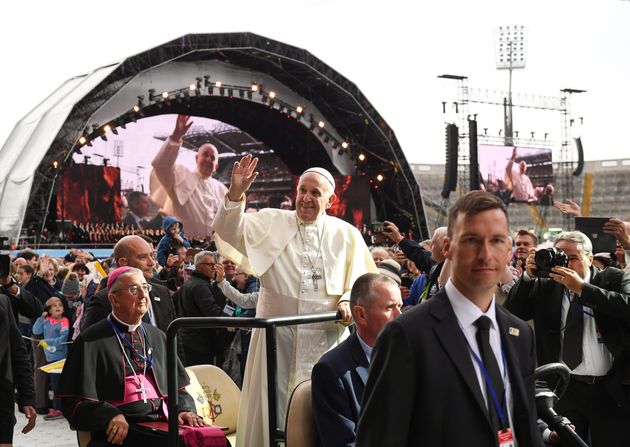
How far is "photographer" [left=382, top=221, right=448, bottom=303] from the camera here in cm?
650

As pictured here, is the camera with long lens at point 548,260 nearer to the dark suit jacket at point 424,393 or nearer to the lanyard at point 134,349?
the lanyard at point 134,349

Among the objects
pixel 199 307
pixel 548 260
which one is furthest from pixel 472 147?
pixel 548 260

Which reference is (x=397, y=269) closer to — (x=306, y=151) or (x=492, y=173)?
(x=306, y=151)

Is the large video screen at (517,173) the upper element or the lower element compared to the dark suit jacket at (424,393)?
upper

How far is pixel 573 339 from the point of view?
5.65 metres

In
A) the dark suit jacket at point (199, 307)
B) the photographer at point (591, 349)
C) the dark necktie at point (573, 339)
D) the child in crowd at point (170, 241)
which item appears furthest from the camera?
the child in crowd at point (170, 241)

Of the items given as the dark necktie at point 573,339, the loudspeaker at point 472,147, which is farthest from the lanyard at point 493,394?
the loudspeaker at point 472,147

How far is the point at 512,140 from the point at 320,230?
31.3 meters

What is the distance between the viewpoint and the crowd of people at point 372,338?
236 centimetres

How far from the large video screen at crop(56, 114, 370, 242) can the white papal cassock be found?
57.0 feet

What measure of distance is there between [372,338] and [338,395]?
0.34 m

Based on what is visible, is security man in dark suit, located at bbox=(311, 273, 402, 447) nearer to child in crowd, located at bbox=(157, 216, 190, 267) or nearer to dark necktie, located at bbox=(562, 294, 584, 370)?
dark necktie, located at bbox=(562, 294, 584, 370)

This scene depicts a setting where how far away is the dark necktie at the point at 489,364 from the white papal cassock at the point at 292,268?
2.81 m

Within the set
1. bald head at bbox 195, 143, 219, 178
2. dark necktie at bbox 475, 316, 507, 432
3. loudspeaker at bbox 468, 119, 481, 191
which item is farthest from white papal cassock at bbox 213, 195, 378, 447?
loudspeaker at bbox 468, 119, 481, 191
